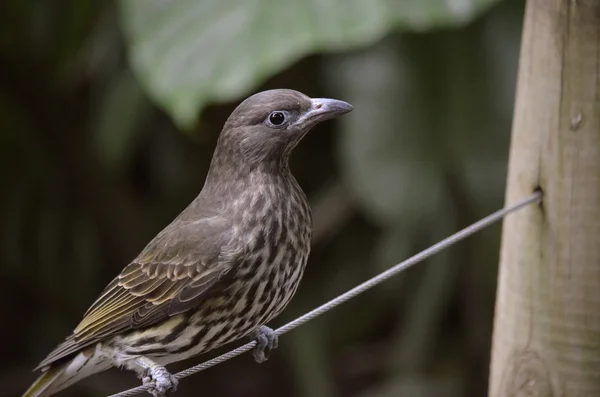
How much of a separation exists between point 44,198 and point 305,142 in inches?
44.7

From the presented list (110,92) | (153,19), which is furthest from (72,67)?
(153,19)

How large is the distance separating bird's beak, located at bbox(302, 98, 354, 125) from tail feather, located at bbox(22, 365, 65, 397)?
2.59 feet

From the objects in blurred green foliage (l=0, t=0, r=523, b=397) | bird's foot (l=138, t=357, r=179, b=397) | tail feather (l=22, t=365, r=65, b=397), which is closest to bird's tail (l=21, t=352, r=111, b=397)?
tail feather (l=22, t=365, r=65, b=397)

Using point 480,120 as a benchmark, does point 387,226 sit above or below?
below

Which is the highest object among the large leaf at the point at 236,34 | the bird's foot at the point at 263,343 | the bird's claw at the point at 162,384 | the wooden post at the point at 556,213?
the large leaf at the point at 236,34

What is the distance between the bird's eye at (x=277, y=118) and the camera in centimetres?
202

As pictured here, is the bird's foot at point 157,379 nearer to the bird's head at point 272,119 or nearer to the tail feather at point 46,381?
the tail feather at point 46,381

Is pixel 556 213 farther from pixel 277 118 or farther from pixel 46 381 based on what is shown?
pixel 46 381

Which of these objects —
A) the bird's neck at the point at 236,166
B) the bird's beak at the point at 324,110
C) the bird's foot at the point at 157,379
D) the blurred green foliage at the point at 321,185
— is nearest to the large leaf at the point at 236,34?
the blurred green foliage at the point at 321,185

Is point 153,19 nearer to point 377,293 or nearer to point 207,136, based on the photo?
point 207,136

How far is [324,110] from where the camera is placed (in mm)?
2018

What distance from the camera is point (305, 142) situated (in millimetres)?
3996

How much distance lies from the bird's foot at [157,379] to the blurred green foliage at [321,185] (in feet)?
3.78

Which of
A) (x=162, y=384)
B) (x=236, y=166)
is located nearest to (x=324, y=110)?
(x=236, y=166)
